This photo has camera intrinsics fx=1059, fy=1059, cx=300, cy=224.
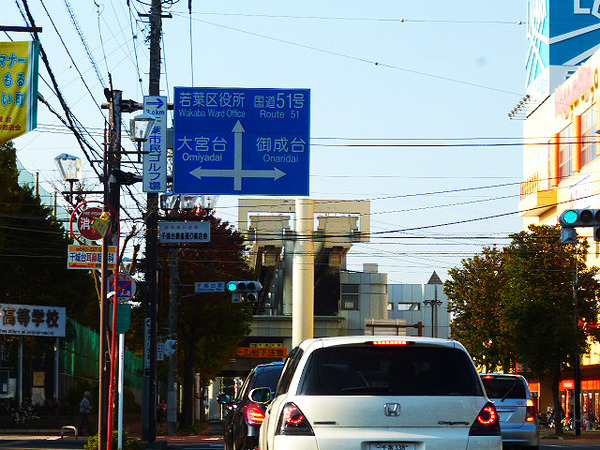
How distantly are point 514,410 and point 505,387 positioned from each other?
508 millimetres

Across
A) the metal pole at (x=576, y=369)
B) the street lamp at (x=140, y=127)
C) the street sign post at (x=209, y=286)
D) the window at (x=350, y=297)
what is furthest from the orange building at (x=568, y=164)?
the street lamp at (x=140, y=127)

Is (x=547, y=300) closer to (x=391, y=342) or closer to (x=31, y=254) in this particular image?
(x=31, y=254)

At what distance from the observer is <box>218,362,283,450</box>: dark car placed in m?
14.7

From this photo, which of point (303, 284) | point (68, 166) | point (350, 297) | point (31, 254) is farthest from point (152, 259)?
point (350, 297)

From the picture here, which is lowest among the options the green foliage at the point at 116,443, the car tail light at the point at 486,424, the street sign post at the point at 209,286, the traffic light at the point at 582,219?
the green foliage at the point at 116,443

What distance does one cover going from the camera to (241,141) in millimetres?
24609

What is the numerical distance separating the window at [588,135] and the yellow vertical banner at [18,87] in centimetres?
4346

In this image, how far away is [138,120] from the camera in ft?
73.6

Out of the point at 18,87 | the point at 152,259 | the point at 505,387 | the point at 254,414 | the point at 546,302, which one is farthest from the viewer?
the point at 546,302

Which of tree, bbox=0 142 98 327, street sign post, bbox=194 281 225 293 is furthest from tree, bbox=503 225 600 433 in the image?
tree, bbox=0 142 98 327

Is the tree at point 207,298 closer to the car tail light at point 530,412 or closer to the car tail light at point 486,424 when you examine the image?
the car tail light at point 530,412

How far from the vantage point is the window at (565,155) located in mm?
61562

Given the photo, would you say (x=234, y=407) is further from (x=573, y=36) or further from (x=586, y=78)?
(x=573, y=36)

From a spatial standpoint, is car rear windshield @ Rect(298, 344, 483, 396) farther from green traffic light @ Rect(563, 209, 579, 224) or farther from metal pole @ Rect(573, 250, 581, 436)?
metal pole @ Rect(573, 250, 581, 436)
